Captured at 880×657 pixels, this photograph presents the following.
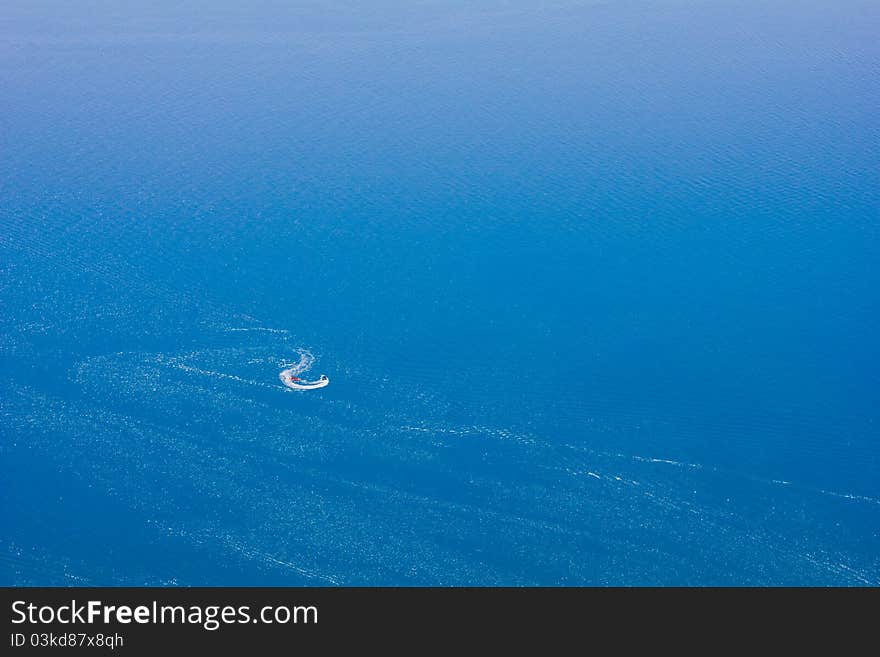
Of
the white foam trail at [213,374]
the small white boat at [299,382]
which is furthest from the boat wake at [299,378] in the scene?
the white foam trail at [213,374]

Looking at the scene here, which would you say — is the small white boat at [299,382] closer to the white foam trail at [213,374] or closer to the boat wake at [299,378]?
the boat wake at [299,378]

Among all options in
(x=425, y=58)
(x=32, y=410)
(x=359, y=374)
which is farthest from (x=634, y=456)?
(x=425, y=58)

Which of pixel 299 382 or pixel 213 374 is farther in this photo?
pixel 213 374

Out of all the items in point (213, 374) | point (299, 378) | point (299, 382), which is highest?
point (213, 374)

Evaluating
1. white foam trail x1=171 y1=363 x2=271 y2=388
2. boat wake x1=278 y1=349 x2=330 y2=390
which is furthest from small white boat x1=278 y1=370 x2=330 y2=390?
white foam trail x1=171 y1=363 x2=271 y2=388

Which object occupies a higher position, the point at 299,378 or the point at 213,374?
the point at 213,374

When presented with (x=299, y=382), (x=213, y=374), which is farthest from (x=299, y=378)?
(x=213, y=374)

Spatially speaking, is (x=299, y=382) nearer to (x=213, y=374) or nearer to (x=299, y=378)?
(x=299, y=378)
